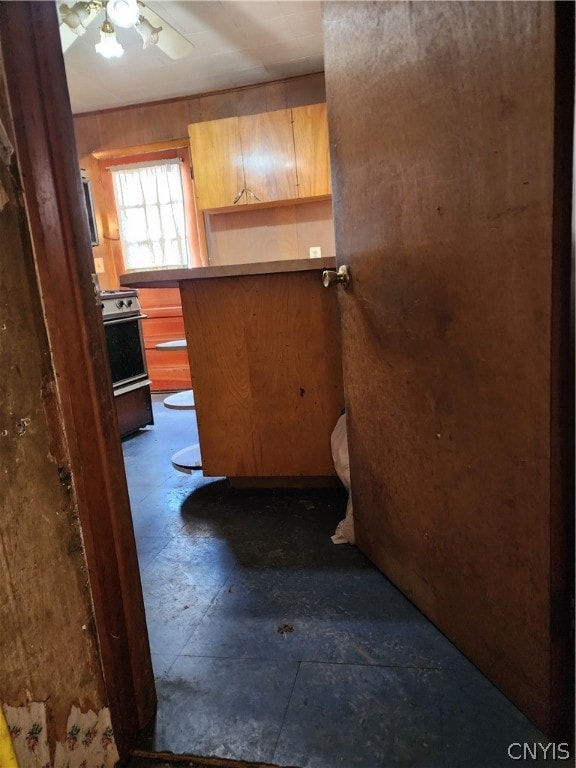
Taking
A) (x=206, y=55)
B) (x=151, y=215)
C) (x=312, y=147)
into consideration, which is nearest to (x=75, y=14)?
(x=206, y=55)

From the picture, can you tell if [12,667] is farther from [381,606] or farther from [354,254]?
[354,254]

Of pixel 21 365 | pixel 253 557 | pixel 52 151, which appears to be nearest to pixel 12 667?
pixel 21 365

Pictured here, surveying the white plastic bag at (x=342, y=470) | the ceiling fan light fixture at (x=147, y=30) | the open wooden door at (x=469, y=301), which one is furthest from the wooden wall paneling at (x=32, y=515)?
the ceiling fan light fixture at (x=147, y=30)

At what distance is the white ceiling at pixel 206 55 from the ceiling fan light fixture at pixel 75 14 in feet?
1.66

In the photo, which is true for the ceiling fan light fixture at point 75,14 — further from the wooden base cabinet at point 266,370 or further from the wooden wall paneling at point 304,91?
the wooden wall paneling at point 304,91

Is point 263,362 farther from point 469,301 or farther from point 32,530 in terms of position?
point 32,530

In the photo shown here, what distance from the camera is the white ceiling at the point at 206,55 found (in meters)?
3.05

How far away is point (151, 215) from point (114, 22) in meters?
2.31

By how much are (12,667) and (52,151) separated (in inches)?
31.7

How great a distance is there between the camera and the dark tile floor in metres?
0.93

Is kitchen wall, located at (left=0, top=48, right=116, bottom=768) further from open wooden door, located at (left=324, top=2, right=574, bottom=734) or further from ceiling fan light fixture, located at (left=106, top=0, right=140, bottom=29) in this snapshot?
ceiling fan light fixture, located at (left=106, top=0, right=140, bottom=29)

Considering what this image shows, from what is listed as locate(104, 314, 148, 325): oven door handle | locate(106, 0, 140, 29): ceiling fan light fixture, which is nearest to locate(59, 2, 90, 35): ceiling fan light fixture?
locate(106, 0, 140, 29): ceiling fan light fixture

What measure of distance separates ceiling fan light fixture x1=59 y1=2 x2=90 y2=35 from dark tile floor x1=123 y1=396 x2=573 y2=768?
7.91 feet

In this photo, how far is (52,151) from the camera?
31.8 inches
